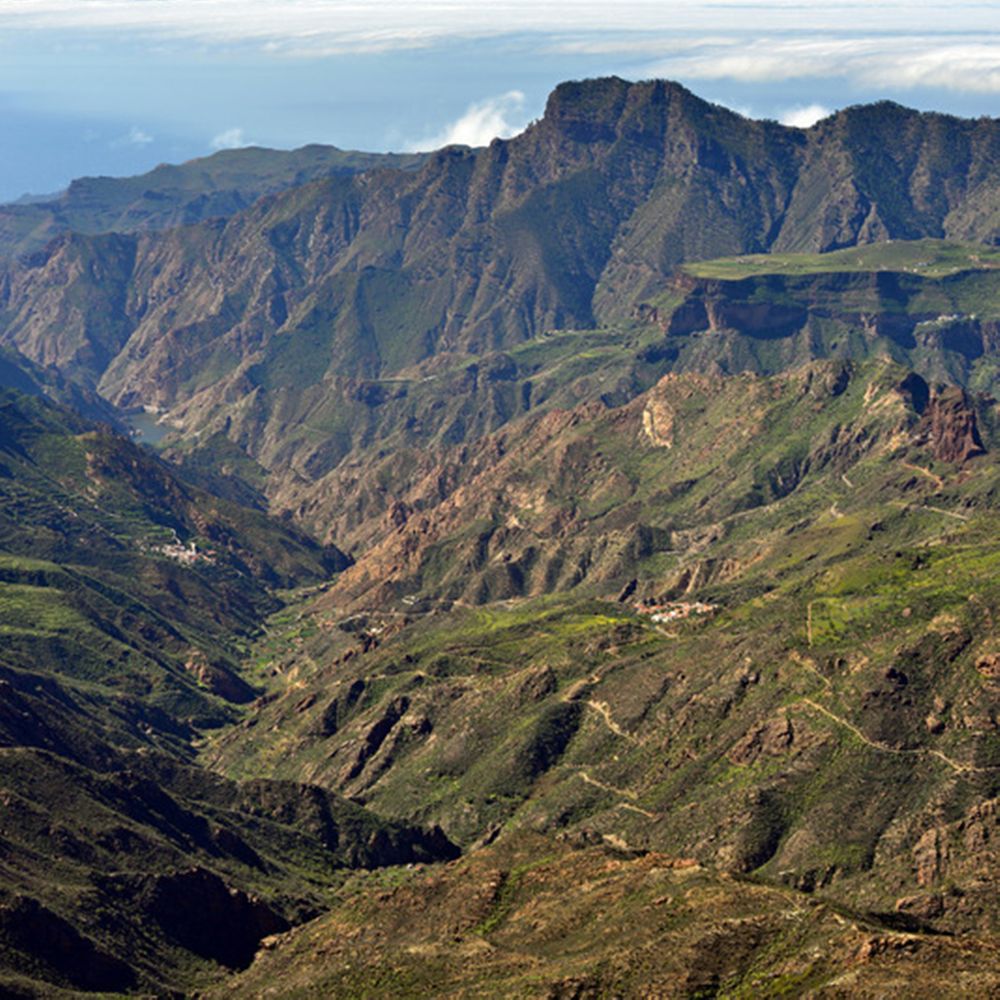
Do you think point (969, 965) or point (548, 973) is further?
point (548, 973)

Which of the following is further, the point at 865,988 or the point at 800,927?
the point at 800,927

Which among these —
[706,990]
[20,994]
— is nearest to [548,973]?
[706,990]

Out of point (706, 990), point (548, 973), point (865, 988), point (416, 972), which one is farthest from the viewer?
point (416, 972)

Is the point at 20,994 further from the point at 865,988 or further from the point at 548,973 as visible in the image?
the point at 865,988

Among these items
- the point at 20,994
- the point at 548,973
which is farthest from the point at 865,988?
the point at 20,994

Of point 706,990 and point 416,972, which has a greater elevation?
point 706,990

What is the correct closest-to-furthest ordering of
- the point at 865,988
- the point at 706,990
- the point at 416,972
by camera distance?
the point at 865,988 < the point at 706,990 < the point at 416,972

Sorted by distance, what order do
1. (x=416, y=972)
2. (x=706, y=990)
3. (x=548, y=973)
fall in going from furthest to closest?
1. (x=416, y=972)
2. (x=548, y=973)
3. (x=706, y=990)

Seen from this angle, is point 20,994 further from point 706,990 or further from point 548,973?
point 706,990

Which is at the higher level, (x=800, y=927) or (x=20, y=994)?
(x=800, y=927)
